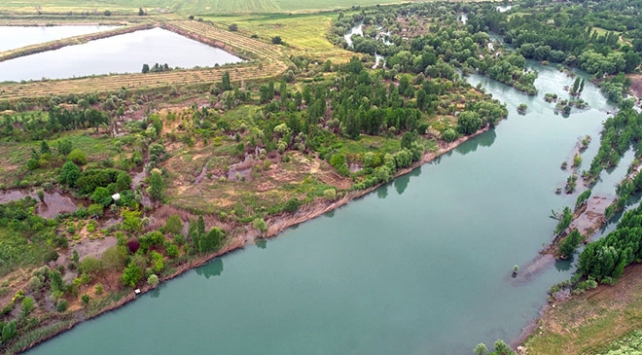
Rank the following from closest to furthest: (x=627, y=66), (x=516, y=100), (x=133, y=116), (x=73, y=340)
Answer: (x=73, y=340), (x=133, y=116), (x=516, y=100), (x=627, y=66)

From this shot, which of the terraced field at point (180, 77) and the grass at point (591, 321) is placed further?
the terraced field at point (180, 77)

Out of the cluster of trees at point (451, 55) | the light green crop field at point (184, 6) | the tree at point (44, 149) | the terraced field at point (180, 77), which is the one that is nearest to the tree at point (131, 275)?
the tree at point (44, 149)

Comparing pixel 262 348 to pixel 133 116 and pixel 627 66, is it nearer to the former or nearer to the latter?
pixel 133 116

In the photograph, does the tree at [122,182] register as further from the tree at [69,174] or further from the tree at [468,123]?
the tree at [468,123]

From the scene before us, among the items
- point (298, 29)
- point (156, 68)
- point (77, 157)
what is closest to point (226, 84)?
point (156, 68)

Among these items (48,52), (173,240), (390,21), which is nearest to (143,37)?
(48,52)

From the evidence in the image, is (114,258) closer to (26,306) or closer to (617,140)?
(26,306)
